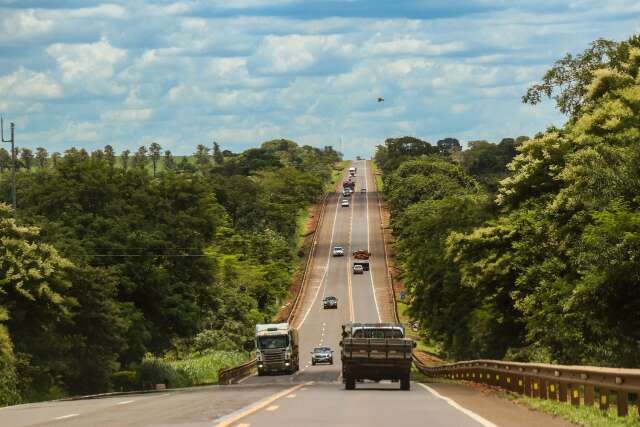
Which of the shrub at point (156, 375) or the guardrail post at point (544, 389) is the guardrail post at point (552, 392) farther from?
the shrub at point (156, 375)

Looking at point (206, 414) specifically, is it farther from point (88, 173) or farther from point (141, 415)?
point (88, 173)

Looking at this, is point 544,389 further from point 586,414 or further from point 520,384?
point 586,414

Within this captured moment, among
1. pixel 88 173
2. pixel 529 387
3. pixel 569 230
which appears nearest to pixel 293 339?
pixel 88 173

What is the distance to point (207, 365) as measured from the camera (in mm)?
74375

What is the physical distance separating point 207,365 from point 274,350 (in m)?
12.1

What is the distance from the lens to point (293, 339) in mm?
66062

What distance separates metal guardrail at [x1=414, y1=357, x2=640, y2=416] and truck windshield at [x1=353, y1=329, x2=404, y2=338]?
2964 millimetres

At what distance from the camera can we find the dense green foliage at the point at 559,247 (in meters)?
31.5

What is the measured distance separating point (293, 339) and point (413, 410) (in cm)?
4688

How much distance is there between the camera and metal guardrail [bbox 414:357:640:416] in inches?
687

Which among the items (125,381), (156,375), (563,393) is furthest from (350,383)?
(156,375)

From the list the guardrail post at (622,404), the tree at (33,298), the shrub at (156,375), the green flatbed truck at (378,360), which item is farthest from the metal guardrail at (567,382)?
the shrub at (156,375)

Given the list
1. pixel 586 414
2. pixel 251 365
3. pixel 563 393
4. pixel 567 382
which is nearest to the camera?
pixel 586 414

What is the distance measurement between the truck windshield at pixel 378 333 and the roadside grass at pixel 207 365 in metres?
30.4
